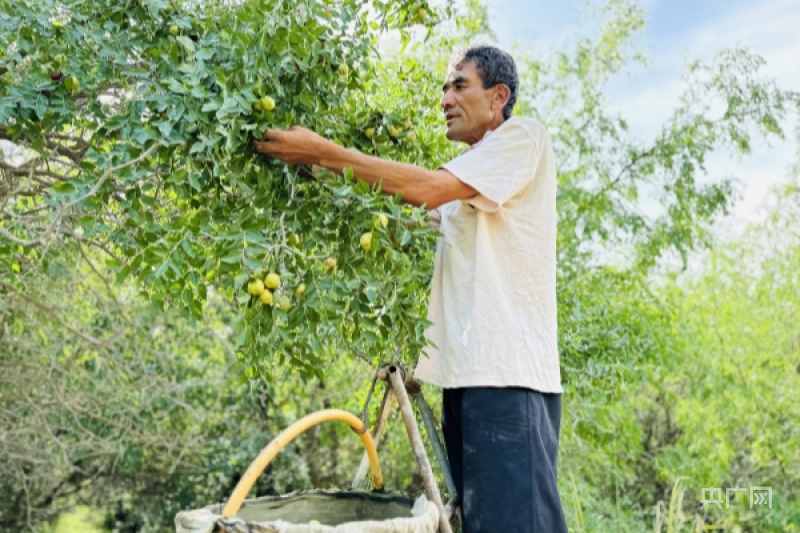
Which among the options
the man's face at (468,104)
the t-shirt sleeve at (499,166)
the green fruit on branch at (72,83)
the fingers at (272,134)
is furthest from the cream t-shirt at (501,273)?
the green fruit on branch at (72,83)

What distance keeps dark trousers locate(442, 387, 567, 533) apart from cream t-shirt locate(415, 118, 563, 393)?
0.04 meters

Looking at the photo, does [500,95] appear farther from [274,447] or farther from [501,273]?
[274,447]

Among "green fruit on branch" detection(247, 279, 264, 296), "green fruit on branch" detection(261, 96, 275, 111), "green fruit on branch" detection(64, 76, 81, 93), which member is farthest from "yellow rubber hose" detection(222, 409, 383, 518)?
"green fruit on branch" detection(64, 76, 81, 93)

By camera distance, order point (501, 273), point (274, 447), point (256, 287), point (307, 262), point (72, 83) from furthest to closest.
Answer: point (72, 83), point (501, 273), point (307, 262), point (256, 287), point (274, 447)

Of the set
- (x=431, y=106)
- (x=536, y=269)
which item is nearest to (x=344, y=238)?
(x=536, y=269)

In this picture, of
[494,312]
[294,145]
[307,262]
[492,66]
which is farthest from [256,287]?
[492,66]

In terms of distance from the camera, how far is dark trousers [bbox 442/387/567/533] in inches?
59.7

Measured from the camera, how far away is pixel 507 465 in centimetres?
153

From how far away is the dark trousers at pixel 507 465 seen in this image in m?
1.52

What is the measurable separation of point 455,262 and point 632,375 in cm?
248

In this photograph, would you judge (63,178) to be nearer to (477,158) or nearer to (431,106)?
(431,106)

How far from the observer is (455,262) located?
1718mm

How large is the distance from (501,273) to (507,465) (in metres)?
0.40

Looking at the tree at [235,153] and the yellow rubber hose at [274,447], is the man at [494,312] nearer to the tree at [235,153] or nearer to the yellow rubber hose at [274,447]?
the tree at [235,153]
